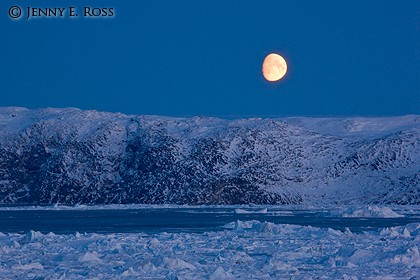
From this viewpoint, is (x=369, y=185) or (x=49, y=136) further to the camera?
(x=49, y=136)

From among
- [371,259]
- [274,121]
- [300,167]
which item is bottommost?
[371,259]

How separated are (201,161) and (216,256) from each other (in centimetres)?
8859

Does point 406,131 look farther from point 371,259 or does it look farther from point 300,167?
point 371,259

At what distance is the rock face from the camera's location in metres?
104

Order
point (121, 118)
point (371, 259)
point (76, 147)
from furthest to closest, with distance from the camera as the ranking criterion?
point (121, 118) < point (76, 147) < point (371, 259)

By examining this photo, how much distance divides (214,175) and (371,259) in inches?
3390

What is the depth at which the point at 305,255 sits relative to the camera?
78.1 feet

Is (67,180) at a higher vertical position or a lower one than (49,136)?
lower

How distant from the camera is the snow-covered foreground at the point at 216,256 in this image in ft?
65.1

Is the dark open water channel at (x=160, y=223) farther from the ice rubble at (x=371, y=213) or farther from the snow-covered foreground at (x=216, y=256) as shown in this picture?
the snow-covered foreground at (x=216, y=256)

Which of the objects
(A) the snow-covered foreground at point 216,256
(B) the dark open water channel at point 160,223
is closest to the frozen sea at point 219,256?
(A) the snow-covered foreground at point 216,256

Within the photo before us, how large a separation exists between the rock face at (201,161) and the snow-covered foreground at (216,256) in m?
69.5

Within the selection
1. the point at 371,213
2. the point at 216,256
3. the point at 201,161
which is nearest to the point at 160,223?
the point at 371,213

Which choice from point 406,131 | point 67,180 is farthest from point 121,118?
point 406,131
